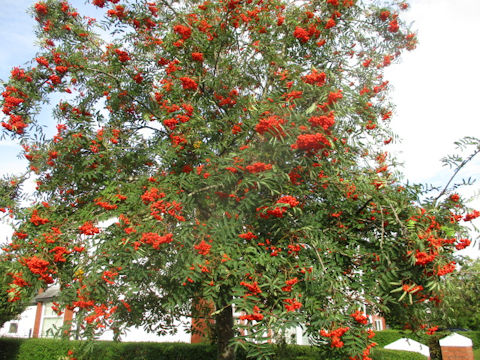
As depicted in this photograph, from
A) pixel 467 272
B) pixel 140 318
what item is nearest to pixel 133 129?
pixel 140 318

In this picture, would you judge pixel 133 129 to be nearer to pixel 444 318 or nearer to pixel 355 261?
pixel 355 261

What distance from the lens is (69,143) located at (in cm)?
579

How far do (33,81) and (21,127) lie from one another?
937 millimetres

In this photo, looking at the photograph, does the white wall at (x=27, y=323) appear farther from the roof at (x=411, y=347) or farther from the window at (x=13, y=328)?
the roof at (x=411, y=347)

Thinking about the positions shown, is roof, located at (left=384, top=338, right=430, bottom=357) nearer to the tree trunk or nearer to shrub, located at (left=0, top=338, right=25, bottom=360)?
the tree trunk

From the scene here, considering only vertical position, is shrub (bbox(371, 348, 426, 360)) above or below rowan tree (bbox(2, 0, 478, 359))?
below

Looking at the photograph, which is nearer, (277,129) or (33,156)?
(277,129)

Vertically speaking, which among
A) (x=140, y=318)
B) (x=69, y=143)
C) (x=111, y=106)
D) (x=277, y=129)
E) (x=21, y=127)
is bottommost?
(x=140, y=318)

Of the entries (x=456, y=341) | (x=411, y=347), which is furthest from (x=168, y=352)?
(x=456, y=341)

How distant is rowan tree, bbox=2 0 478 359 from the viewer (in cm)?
421

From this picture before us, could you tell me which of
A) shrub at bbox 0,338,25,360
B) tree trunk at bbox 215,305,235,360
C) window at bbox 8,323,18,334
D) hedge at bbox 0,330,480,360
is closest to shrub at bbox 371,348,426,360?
hedge at bbox 0,330,480,360

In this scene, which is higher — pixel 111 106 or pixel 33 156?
pixel 111 106

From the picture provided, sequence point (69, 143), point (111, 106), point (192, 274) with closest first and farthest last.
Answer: point (192, 274) < point (69, 143) < point (111, 106)

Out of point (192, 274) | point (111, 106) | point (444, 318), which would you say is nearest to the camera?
point (192, 274)
